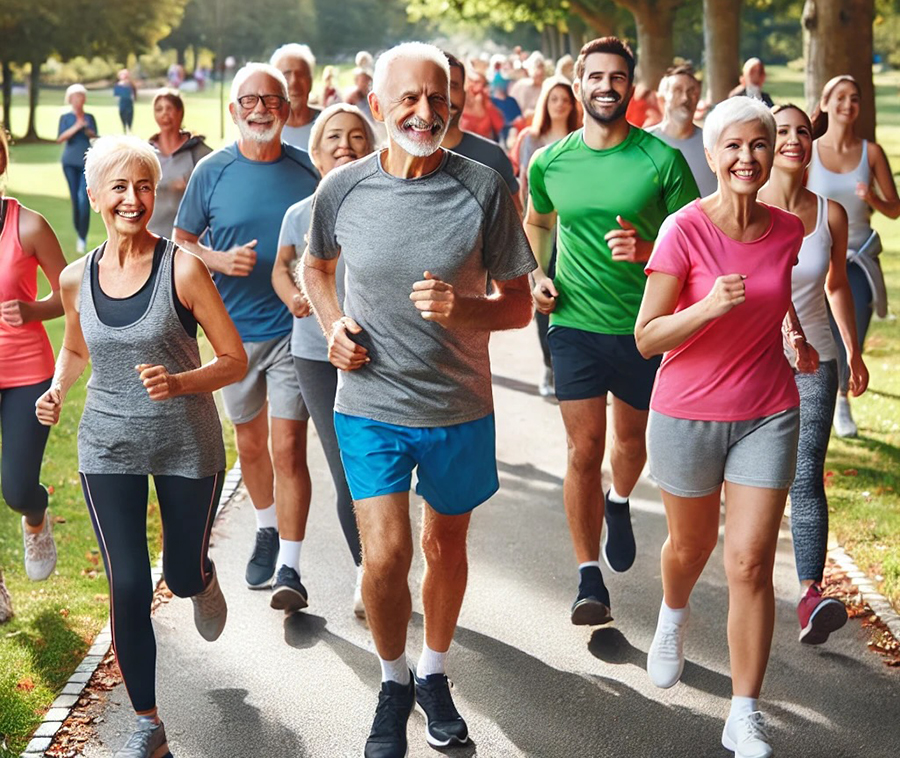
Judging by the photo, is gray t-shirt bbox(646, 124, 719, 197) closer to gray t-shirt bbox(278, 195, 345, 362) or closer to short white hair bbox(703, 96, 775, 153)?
gray t-shirt bbox(278, 195, 345, 362)

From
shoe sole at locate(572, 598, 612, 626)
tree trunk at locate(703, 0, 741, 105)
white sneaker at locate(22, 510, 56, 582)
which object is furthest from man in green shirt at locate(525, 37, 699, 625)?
tree trunk at locate(703, 0, 741, 105)

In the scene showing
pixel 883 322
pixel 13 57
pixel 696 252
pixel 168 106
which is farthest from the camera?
pixel 13 57

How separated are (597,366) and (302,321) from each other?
131cm

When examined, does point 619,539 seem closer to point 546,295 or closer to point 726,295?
point 546,295

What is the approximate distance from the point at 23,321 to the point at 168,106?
515 cm

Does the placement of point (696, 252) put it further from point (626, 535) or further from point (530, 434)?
point (530, 434)

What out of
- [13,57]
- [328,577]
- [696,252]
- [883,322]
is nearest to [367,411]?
[696,252]

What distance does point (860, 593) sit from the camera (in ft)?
22.8

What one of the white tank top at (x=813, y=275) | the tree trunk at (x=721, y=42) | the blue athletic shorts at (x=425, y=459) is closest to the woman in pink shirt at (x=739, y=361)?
the blue athletic shorts at (x=425, y=459)

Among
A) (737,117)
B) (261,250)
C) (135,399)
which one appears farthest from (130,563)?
(737,117)

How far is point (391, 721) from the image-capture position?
205 inches

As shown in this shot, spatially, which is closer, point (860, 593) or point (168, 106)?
point (860, 593)

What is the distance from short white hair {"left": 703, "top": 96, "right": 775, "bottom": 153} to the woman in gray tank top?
5.78 feet

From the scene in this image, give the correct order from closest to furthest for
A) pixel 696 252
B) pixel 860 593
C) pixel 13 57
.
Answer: pixel 696 252
pixel 860 593
pixel 13 57
